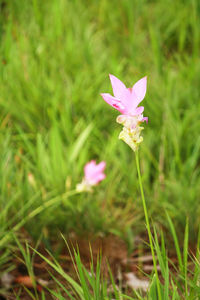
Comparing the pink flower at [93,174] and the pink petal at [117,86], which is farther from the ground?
the pink petal at [117,86]

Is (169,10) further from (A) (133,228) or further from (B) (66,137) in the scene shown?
(A) (133,228)

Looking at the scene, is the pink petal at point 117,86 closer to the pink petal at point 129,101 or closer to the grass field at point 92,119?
the pink petal at point 129,101

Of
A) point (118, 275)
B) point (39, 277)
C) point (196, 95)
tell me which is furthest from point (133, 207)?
point (196, 95)

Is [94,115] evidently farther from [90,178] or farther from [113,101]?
[113,101]

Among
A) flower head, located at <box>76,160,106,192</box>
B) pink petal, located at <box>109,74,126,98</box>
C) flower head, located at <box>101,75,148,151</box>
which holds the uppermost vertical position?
pink petal, located at <box>109,74,126,98</box>

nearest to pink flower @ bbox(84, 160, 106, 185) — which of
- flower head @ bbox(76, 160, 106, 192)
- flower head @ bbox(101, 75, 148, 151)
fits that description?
flower head @ bbox(76, 160, 106, 192)

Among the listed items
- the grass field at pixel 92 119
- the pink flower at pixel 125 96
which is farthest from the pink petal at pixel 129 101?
the grass field at pixel 92 119

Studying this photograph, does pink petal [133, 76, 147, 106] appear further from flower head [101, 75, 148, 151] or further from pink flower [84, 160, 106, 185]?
pink flower [84, 160, 106, 185]
